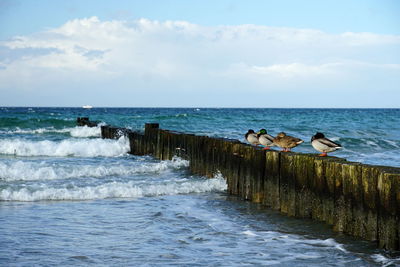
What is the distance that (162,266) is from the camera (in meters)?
5.82

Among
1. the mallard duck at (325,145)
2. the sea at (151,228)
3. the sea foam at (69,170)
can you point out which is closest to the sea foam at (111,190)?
the sea at (151,228)

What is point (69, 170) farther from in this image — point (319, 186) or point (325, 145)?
point (319, 186)

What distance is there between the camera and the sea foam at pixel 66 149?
20.9 metres

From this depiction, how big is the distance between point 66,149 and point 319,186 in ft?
49.1

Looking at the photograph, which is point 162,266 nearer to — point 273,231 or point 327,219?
point 273,231

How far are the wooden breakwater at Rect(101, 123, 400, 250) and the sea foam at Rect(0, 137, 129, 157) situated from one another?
30.0 ft

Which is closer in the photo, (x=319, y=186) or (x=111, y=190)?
(x=319, y=186)

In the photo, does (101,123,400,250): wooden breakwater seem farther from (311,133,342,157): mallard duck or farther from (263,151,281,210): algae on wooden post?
(311,133,342,157): mallard duck

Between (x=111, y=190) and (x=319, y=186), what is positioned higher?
(x=319, y=186)

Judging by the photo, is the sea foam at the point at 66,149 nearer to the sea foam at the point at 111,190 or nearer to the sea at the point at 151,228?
the sea at the point at 151,228

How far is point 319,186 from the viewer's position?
785cm

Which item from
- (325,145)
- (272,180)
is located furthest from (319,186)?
(272,180)

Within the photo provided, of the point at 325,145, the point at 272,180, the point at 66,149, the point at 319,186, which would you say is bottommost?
the point at 66,149

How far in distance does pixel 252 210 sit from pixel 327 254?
111 inches
